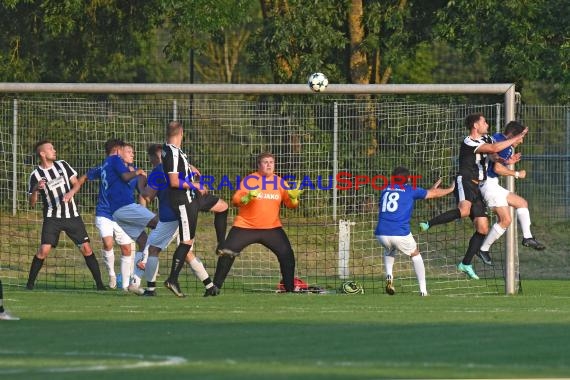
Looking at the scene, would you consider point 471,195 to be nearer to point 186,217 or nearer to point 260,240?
point 260,240

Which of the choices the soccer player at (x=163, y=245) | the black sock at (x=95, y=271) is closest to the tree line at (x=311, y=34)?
the black sock at (x=95, y=271)

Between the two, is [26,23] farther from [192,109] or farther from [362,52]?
[192,109]

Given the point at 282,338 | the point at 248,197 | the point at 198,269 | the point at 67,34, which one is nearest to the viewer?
the point at 282,338

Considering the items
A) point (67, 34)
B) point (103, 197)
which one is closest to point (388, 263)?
point (103, 197)

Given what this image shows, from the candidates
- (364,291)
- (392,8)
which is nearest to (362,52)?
(392,8)

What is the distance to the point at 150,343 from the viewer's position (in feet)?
35.1

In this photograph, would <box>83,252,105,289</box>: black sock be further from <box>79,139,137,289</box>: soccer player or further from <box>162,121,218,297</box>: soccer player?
<box>162,121,218,297</box>: soccer player

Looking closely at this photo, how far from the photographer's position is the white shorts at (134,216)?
61.3ft

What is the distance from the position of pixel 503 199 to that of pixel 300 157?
4459 mm

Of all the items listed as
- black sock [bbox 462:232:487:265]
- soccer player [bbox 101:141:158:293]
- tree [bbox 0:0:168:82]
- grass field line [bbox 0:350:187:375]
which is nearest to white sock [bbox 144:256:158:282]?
soccer player [bbox 101:141:158:293]

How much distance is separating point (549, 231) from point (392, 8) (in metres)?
6.09

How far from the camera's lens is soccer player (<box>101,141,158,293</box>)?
18609 millimetres

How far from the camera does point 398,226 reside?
1756 centimetres

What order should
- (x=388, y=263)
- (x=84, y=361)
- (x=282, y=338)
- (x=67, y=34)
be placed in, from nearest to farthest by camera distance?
1. (x=84, y=361)
2. (x=282, y=338)
3. (x=388, y=263)
4. (x=67, y=34)
